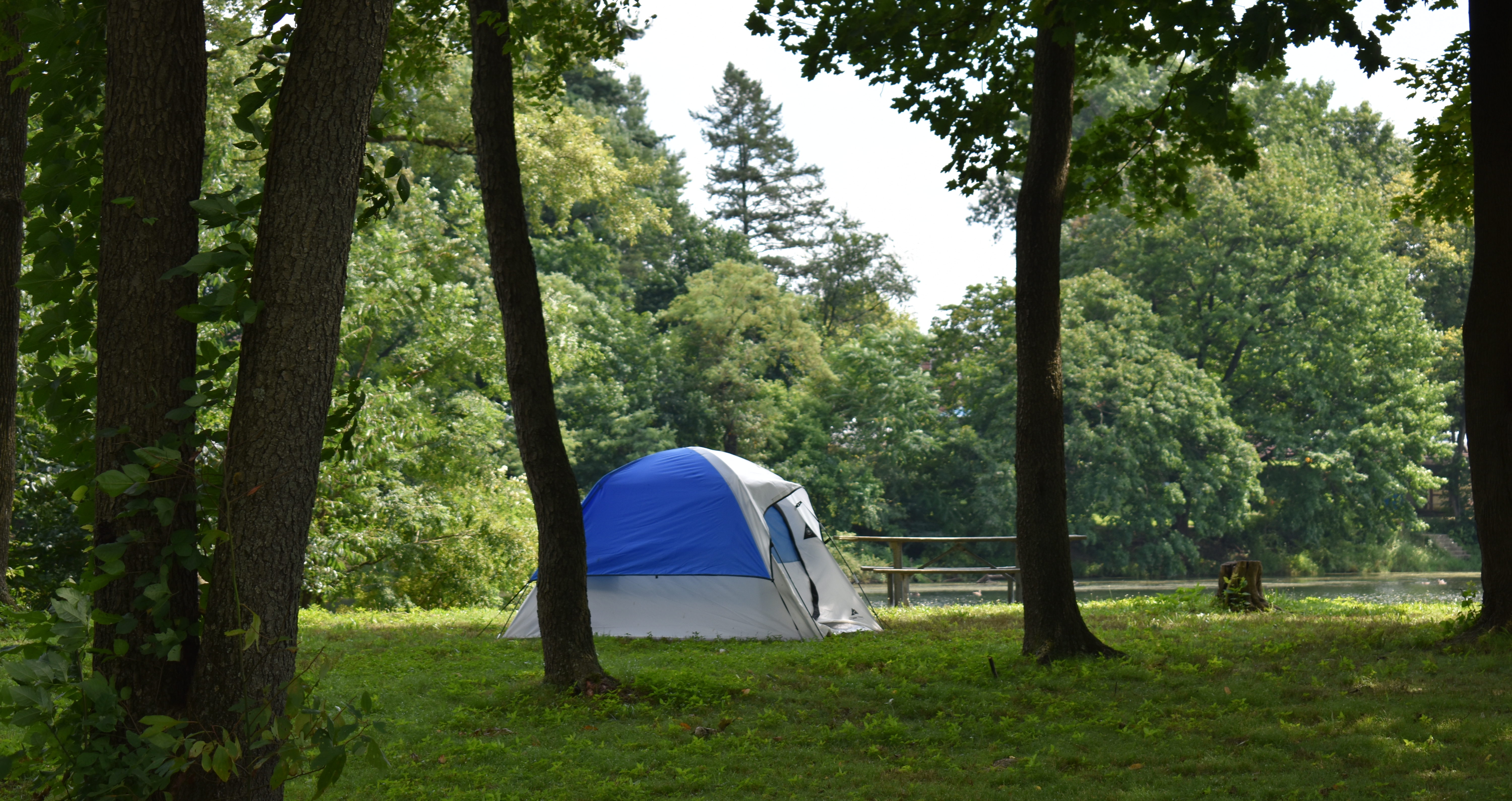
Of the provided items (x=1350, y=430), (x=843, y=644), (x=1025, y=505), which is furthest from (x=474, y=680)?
(x=1350, y=430)

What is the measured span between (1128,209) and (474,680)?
19.7 ft

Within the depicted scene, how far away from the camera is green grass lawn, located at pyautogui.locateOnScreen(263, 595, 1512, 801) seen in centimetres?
422

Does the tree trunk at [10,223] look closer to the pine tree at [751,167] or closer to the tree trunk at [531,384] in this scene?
the tree trunk at [531,384]

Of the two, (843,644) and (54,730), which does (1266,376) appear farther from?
(54,730)

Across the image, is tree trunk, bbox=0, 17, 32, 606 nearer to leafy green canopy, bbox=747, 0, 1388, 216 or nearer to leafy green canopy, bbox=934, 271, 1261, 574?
leafy green canopy, bbox=747, 0, 1388, 216

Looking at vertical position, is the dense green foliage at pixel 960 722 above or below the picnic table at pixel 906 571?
below

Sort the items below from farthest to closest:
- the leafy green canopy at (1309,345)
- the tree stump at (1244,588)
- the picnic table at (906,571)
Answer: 1. the leafy green canopy at (1309,345)
2. the picnic table at (906,571)
3. the tree stump at (1244,588)

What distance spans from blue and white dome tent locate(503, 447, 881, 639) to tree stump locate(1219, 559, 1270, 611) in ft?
11.6

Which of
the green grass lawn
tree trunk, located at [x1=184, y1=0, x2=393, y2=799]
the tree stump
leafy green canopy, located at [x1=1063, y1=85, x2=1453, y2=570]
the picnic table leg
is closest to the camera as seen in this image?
tree trunk, located at [x1=184, y1=0, x2=393, y2=799]

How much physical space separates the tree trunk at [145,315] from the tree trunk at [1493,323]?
7.09m

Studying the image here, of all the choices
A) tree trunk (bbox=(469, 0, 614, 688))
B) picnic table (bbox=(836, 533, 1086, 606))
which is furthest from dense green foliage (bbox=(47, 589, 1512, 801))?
picnic table (bbox=(836, 533, 1086, 606))

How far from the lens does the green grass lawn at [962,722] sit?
13.9 feet

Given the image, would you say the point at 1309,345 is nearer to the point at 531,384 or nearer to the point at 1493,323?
the point at 1493,323

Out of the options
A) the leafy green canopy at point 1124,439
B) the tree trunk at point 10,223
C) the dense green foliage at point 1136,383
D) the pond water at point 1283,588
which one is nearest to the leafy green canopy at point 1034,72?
the tree trunk at point 10,223
